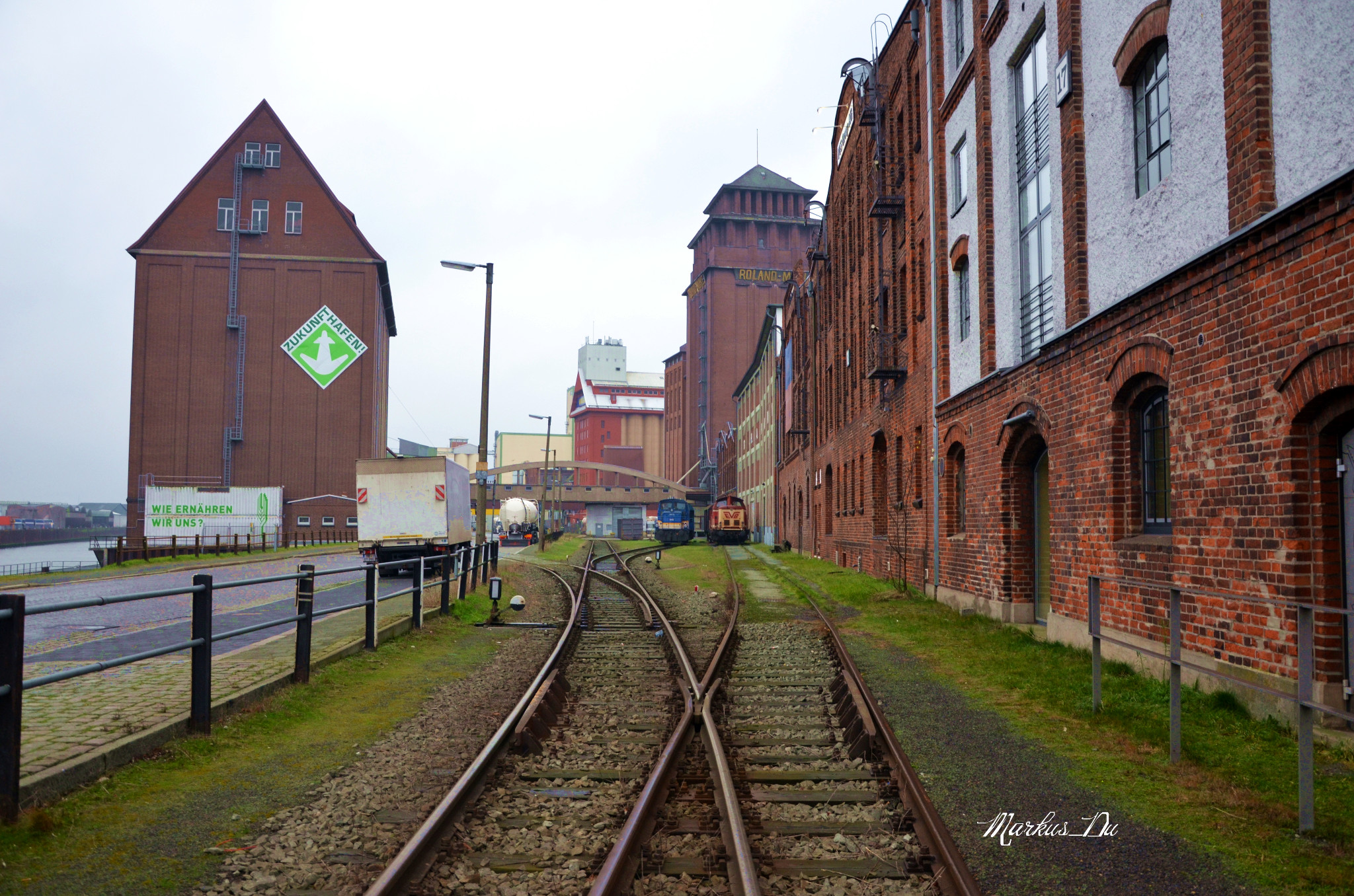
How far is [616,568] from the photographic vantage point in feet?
107

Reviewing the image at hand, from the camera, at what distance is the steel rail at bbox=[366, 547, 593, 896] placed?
421 cm

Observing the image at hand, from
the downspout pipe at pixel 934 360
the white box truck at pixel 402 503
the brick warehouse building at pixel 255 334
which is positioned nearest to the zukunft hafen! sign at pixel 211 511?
the brick warehouse building at pixel 255 334

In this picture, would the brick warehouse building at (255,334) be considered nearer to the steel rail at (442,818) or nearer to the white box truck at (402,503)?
the white box truck at (402,503)

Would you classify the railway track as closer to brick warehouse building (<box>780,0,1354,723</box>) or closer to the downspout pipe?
brick warehouse building (<box>780,0,1354,723</box>)

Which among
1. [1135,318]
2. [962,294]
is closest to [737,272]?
[962,294]

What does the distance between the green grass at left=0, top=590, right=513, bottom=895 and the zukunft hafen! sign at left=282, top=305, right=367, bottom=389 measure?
50.7m

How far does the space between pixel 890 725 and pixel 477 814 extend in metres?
3.61

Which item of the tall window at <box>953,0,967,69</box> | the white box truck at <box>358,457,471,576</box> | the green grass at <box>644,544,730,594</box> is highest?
the tall window at <box>953,0,967,69</box>

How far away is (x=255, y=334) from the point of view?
5694cm

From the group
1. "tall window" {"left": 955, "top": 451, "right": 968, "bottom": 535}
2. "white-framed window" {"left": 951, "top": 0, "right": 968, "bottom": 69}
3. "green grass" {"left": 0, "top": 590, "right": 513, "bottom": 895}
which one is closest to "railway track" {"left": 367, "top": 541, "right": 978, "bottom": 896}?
"green grass" {"left": 0, "top": 590, "right": 513, "bottom": 895}

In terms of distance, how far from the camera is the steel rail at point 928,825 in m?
4.22

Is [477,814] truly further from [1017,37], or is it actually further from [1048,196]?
[1017,37]

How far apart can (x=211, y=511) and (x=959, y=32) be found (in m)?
47.9

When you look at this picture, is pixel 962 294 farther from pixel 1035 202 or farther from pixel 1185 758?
pixel 1185 758
